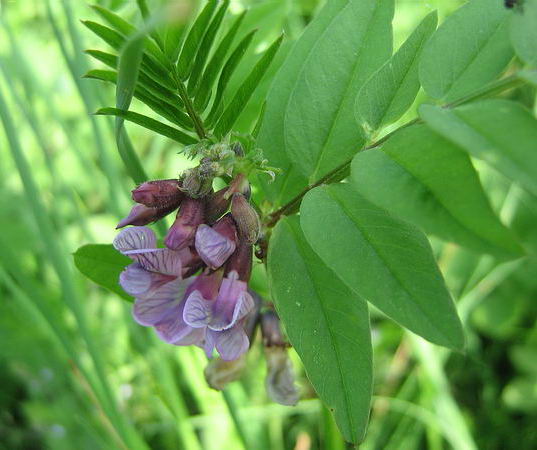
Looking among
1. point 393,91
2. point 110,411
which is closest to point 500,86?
point 393,91

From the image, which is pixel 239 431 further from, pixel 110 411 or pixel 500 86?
pixel 500 86

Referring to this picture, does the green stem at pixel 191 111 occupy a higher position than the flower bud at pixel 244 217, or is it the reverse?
the green stem at pixel 191 111

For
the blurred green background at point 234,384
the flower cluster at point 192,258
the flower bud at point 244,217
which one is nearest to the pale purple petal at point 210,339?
the flower cluster at point 192,258

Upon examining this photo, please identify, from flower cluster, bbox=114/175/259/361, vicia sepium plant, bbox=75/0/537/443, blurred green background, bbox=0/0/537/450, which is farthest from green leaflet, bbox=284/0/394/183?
blurred green background, bbox=0/0/537/450

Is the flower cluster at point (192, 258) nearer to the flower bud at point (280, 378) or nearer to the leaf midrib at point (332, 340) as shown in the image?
the leaf midrib at point (332, 340)

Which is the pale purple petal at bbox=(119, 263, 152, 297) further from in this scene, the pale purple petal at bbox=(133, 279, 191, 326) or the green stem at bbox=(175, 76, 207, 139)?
the green stem at bbox=(175, 76, 207, 139)
